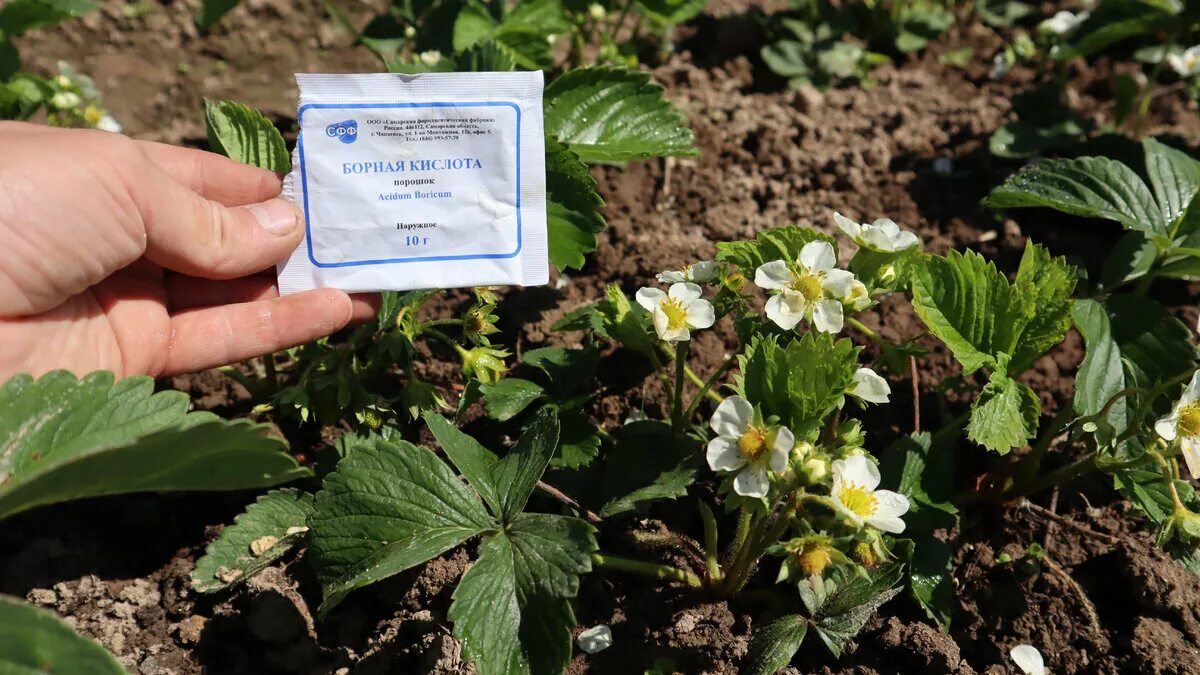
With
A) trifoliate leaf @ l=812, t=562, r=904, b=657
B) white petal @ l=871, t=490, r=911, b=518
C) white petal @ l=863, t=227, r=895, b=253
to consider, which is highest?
white petal @ l=863, t=227, r=895, b=253

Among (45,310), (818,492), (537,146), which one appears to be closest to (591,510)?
(818,492)

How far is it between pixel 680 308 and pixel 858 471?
54 cm

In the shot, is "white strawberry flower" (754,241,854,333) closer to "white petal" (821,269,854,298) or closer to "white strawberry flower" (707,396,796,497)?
"white petal" (821,269,854,298)

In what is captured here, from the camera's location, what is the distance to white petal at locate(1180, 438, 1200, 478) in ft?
5.66

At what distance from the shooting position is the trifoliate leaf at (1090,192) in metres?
2.30

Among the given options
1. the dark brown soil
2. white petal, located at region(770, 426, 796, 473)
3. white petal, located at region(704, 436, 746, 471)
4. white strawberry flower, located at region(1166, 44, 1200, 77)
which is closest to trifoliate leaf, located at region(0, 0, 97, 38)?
the dark brown soil

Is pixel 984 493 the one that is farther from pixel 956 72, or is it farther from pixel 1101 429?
pixel 956 72

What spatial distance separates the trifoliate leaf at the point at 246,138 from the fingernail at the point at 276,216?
0.24 meters

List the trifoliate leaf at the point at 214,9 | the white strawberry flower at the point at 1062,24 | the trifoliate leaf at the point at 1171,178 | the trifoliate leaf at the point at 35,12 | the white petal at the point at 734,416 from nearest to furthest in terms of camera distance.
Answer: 1. the white petal at the point at 734,416
2. the trifoliate leaf at the point at 1171,178
3. the trifoliate leaf at the point at 35,12
4. the trifoliate leaf at the point at 214,9
5. the white strawberry flower at the point at 1062,24

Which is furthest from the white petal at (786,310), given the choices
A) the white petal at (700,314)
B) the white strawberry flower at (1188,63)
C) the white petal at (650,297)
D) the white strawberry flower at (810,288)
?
the white strawberry flower at (1188,63)

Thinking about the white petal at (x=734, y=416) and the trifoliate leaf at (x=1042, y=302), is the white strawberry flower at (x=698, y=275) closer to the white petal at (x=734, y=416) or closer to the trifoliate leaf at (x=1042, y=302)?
the white petal at (x=734, y=416)

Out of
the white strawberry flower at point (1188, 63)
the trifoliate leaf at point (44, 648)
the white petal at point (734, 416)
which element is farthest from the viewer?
the white strawberry flower at point (1188, 63)

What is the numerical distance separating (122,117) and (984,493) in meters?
3.24

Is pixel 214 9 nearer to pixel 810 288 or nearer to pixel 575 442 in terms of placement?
pixel 575 442
